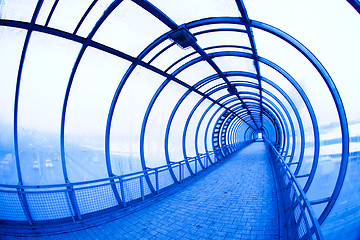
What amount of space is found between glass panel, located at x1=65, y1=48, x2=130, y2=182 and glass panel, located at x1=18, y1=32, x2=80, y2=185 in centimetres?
30

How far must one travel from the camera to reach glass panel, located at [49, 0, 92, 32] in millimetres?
3379

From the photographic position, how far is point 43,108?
4676mm

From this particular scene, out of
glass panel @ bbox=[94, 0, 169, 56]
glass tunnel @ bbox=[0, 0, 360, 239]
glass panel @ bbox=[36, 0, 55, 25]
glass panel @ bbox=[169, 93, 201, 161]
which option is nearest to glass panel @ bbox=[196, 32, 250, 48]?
glass tunnel @ bbox=[0, 0, 360, 239]

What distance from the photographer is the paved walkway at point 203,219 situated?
11.7 feet

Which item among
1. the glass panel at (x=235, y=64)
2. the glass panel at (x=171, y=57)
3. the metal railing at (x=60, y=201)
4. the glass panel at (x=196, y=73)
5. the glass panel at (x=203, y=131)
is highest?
the glass panel at (x=171, y=57)

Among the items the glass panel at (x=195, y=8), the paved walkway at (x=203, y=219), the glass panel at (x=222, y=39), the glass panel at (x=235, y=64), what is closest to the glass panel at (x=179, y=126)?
the glass panel at (x=235, y=64)

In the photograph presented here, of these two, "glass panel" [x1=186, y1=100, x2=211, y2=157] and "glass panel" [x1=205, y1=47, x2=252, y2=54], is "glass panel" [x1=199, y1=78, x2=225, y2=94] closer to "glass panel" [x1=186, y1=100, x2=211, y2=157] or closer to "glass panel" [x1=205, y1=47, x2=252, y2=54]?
"glass panel" [x1=186, y1=100, x2=211, y2=157]

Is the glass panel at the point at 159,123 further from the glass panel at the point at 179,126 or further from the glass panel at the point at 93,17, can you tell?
the glass panel at the point at 93,17

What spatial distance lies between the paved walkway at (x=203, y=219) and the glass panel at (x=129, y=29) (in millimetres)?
5014

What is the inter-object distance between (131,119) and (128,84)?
5.15 ft

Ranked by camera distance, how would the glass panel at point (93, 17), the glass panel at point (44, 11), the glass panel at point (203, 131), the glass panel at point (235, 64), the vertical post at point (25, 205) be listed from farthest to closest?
1. the glass panel at point (203, 131)
2. the glass panel at point (235, 64)
3. the vertical post at point (25, 205)
4. the glass panel at point (93, 17)
5. the glass panel at point (44, 11)

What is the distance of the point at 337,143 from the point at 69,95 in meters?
8.04

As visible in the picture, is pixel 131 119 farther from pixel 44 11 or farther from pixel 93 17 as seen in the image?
pixel 44 11

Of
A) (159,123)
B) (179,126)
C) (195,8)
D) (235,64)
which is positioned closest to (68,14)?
(195,8)
